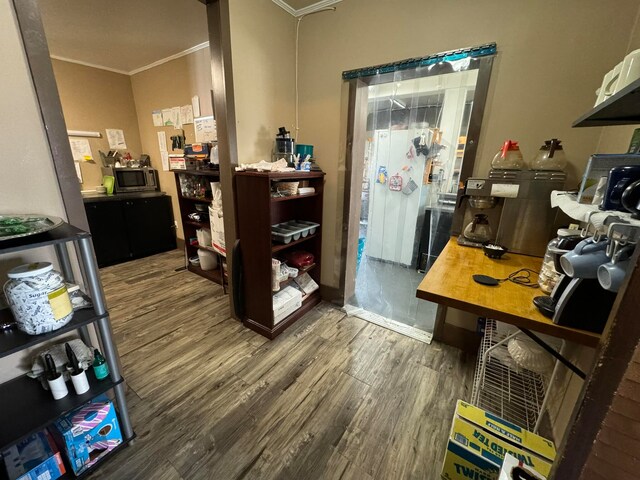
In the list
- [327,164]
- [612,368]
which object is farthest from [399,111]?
[612,368]

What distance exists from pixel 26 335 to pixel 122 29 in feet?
9.61

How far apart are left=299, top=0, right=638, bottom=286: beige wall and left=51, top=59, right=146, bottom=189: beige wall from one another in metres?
3.15

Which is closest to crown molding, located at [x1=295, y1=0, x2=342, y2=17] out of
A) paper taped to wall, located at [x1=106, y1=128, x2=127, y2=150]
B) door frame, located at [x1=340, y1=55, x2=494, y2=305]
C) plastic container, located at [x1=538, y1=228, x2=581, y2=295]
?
door frame, located at [x1=340, y1=55, x2=494, y2=305]

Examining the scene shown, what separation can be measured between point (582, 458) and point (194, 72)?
3.85 meters

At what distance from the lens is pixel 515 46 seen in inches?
53.7

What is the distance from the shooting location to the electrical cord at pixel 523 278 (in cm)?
103

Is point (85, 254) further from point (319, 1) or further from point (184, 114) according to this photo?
point (184, 114)

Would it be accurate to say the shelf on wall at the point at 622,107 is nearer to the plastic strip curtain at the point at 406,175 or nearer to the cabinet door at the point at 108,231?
the plastic strip curtain at the point at 406,175

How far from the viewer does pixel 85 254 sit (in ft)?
3.04

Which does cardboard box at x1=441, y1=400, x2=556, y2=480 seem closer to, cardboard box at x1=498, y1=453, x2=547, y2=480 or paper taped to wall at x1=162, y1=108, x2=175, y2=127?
cardboard box at x1=498, y1=453, x2=547, y2=480

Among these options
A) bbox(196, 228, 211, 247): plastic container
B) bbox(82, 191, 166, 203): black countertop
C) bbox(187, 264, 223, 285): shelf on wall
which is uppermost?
bbox(82, 191, 166, 203): black countertop

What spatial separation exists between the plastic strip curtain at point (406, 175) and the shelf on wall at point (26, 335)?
79.0 inches

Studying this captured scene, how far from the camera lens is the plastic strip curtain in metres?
1.76

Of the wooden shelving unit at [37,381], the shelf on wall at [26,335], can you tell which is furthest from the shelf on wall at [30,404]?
the shelf on wall at [26,335]
